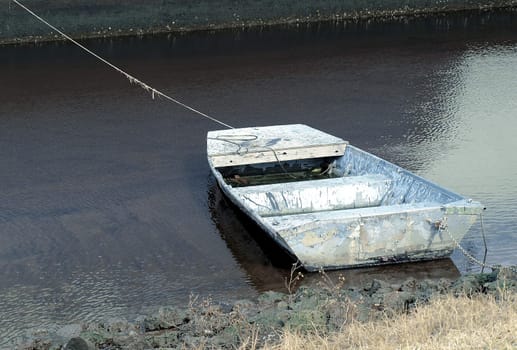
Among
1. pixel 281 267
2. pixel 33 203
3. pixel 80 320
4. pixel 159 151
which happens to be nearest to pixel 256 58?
pixel 159 151

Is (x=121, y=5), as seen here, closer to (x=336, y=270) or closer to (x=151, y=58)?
(x=151, y=58)

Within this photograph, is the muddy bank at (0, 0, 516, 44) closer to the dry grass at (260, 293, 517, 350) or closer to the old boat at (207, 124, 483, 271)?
the old boat at (207, 124, 483, 271)

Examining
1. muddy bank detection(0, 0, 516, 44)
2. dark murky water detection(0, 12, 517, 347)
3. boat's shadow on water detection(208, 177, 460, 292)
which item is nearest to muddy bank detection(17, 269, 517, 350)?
boat's shadow on water detection(208, 177, 460, 292)

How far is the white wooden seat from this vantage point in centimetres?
1155

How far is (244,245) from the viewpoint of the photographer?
11.4 metres

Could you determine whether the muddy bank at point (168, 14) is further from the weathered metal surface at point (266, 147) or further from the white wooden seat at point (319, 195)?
the white wooden seat at point (319, 195)

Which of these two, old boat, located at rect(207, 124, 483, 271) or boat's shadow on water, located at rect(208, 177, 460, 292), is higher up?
old boat, located at rect(207, 124, 483, 271)

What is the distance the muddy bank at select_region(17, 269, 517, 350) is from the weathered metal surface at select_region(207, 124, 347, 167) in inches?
138

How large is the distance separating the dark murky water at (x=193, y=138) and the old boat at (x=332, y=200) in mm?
372

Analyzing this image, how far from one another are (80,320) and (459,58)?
51.1 ft

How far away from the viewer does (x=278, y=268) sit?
34.9 feet

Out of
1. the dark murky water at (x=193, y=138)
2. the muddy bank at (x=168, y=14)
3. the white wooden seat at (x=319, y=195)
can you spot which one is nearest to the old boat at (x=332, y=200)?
the white wooden seat at (x=319, y=195)

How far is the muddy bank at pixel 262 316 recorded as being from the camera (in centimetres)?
800

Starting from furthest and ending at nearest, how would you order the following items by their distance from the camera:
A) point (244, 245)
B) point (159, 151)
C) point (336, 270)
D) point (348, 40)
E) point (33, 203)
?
point (348, 40)
point (159, 151)
point (33, 203)
point (244, 245)
point (336, 270)
